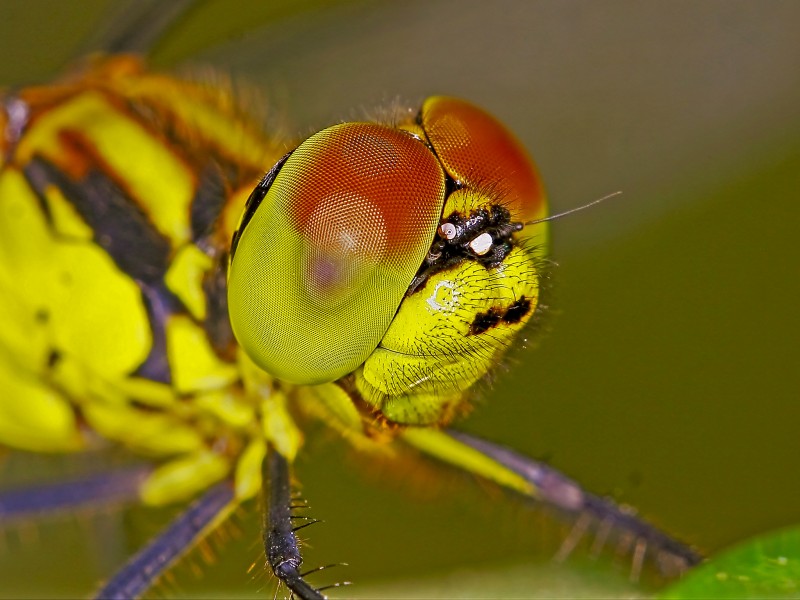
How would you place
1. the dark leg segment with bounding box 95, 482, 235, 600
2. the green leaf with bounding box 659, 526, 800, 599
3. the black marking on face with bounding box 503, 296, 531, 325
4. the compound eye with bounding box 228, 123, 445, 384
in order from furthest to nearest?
the dark leg segment with bounding box 95, 482, 235, 600, the black marking on face with bounding box 503, 296, 531, 325, the compound eye with bounding box 228, 123, 445, 384, the green leaf with bounding box 659, 526, 800, 599

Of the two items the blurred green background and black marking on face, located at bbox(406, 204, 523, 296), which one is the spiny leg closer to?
the blurred green background

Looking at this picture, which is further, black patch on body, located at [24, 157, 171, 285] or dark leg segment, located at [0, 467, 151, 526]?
dark leg segment, located at [0, 467, 151, 526]

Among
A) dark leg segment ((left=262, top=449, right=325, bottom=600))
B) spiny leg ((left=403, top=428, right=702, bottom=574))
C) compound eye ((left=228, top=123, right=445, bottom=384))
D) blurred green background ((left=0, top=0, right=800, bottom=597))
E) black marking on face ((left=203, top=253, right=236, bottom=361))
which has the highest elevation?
blurred green background ((left=0, top=0, right=800, bottom=597))

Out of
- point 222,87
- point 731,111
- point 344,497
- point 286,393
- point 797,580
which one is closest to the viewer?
point 797,580

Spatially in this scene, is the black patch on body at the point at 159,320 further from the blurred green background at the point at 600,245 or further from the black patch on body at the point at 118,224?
the blurred green background at the point at 600,245

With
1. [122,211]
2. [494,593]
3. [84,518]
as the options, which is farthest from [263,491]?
[84,518]

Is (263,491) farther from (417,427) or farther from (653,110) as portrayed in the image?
(653,110)

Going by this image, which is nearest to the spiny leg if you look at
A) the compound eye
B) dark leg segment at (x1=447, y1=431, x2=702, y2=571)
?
dark leg segment at (x1=447, y1=431, x2=702, y2=571)

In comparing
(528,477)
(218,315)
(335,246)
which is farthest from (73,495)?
(335,246)
